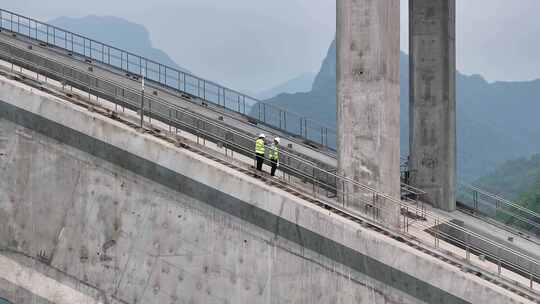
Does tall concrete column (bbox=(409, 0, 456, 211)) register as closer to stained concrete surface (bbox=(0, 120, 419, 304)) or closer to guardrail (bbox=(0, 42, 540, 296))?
guardrail (bbox=(0, 42, 540, 296))

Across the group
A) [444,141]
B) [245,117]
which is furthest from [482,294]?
[245,117]

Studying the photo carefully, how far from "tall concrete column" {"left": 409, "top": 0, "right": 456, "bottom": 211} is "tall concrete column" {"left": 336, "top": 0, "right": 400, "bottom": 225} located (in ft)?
21.3

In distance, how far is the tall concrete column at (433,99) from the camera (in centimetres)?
2109

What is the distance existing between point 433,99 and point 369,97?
24.2 feet

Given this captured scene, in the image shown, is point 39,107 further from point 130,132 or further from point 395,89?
point 395,89

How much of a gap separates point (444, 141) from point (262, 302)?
965cm

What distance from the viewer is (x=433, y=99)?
2141 centimetres

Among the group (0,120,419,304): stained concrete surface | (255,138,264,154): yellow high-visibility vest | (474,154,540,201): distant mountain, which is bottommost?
(474,154,540,201): distant mountain

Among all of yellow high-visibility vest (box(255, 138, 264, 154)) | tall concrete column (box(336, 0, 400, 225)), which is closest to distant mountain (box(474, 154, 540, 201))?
tall concrete column (box(336, 0, 400, 225))

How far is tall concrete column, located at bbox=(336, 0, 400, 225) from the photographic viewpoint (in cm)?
1461

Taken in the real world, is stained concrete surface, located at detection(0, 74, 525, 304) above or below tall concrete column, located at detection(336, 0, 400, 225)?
below

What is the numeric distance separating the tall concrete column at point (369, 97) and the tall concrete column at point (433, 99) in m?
6.49

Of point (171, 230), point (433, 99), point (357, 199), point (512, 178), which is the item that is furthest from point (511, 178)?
point (171, 230)

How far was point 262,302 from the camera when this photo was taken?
14750 mm
